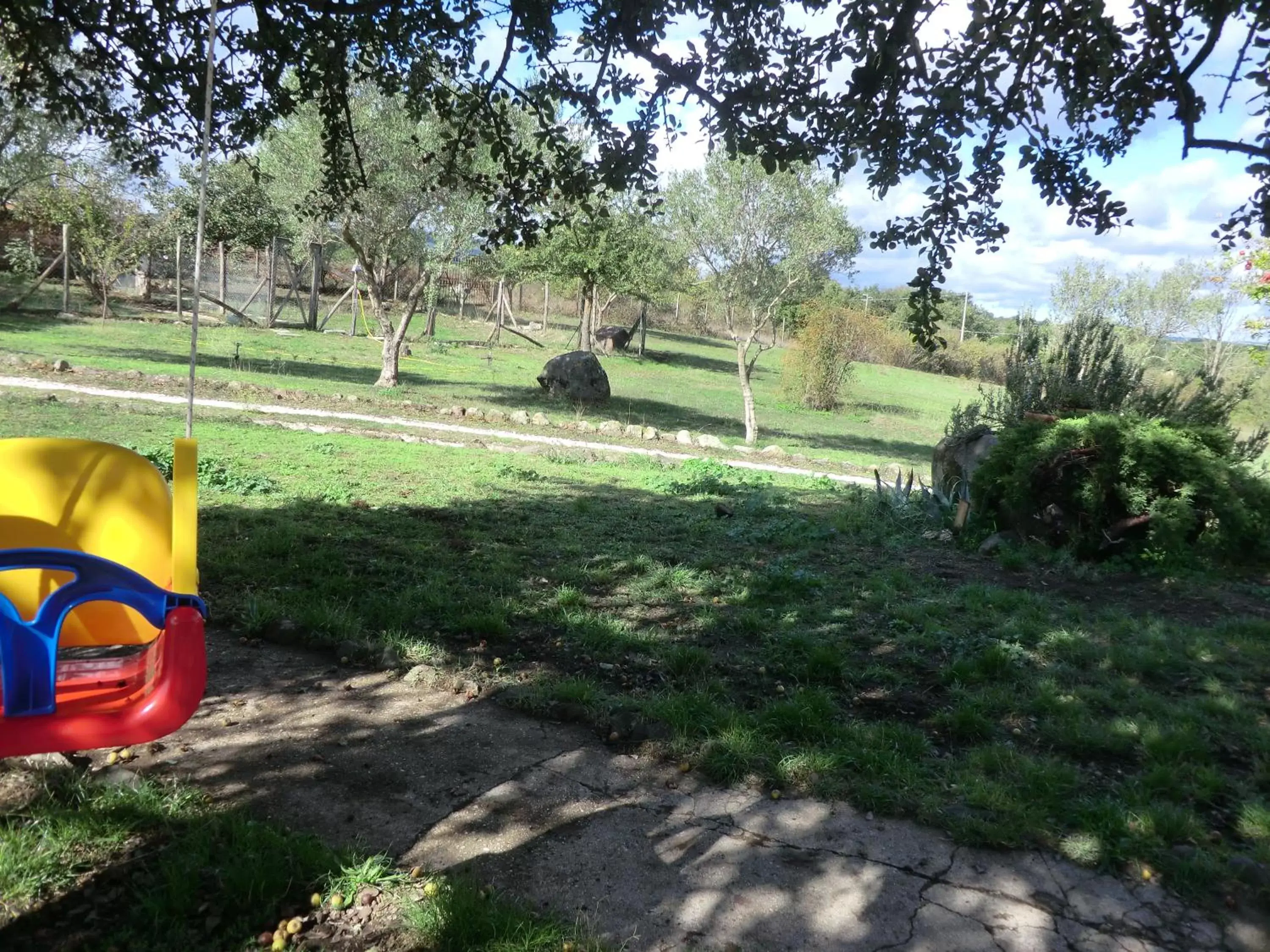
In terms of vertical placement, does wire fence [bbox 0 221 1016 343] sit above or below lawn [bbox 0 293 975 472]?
above

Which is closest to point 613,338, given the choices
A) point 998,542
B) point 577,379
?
point 577,379

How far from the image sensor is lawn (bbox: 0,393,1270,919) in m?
3.44

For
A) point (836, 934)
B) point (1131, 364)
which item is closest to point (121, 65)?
point (836, 934)

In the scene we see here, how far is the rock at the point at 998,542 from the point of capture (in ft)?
25.0

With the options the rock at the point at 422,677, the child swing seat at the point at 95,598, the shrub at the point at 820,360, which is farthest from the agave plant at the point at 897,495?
the shrub at the point at 820,360

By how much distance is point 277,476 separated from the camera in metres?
8.85

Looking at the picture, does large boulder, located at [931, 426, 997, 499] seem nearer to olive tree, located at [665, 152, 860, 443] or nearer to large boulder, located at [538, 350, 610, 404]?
olive tree, located at [665, 152, 860, 443]

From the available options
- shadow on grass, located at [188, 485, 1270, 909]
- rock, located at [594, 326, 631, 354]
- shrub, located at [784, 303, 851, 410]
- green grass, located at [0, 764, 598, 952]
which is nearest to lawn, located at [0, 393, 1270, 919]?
shadow on grass, located at [188, 485, 1270, 909]

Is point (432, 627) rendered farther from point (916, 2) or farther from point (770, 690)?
point (916, 2)

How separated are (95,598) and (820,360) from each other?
26.0 meters

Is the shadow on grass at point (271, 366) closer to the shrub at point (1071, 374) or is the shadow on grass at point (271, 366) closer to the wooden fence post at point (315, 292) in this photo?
the wooden fence post at point (315, 292)

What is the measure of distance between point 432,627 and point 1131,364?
29.0 ft

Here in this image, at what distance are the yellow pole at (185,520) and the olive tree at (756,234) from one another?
16.2 meters

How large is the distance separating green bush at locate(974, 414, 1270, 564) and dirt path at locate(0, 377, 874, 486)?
5609 millimetres
